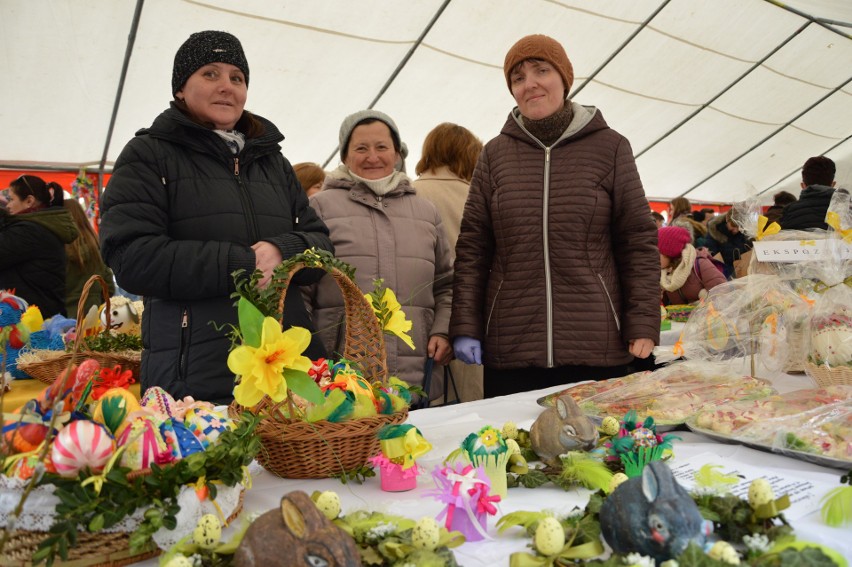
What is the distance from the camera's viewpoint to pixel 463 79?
5457mm

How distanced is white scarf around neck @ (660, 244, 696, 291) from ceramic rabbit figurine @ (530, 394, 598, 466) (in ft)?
10.7

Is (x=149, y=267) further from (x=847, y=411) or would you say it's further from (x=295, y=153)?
(x=295, y=153)

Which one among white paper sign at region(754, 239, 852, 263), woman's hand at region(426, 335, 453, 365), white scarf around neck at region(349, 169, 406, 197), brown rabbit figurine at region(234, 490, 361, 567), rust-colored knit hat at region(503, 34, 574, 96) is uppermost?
rust-colored knit hat at region(503, 34, 574, 96)

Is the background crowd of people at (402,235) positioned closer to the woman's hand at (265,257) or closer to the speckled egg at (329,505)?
the woman's hand at (265,257)

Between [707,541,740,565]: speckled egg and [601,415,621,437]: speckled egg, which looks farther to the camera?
[601,415,621,437]: speckled egg

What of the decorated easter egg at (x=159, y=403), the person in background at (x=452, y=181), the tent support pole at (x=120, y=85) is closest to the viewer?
the decorated easter egg at (x=159, y=403)

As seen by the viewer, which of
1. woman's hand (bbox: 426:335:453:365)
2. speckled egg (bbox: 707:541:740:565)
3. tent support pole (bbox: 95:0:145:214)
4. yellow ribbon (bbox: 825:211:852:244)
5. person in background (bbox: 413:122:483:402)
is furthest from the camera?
tent support pole (bbox: 95:0:145:214)

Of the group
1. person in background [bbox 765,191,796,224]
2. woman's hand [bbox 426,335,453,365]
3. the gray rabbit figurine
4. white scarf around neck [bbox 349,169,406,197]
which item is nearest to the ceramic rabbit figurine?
the gray rabbit figurine

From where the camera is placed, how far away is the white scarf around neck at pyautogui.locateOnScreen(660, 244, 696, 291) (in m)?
4.05

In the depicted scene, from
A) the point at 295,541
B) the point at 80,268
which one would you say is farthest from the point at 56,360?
the point at 295,541

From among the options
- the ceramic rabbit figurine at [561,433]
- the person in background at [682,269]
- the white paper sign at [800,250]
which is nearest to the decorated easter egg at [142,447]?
the ceramic rabbit figurine at [561,433]

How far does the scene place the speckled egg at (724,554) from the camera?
2.04ft

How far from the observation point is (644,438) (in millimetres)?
1030

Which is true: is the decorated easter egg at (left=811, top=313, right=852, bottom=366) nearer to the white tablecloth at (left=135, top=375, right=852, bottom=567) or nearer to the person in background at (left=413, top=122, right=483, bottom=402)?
the white tablecloth at (left=135, top=375, right=852, bottom=567)
